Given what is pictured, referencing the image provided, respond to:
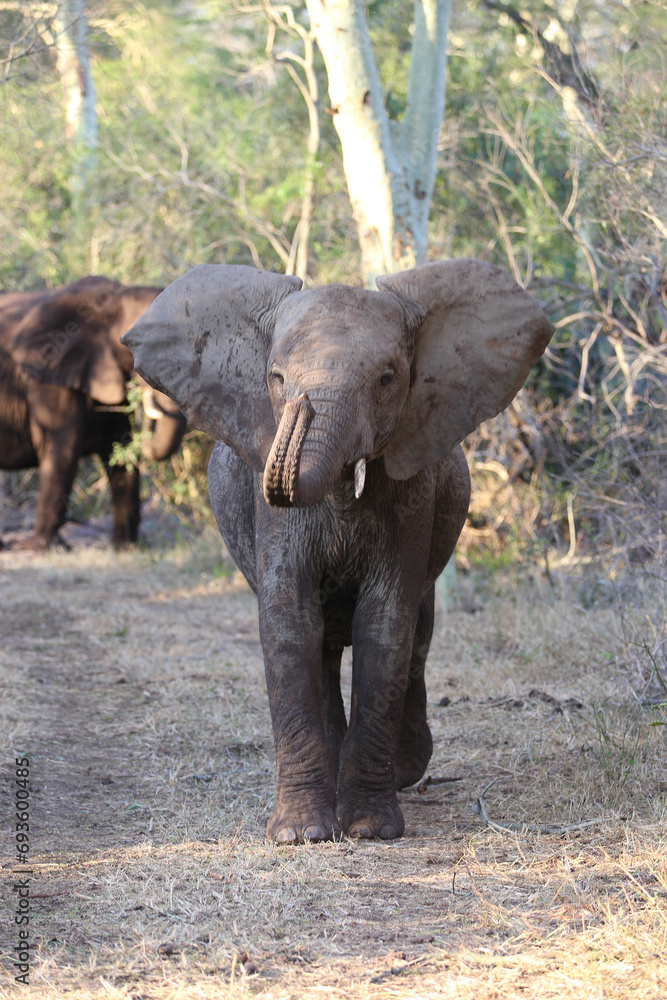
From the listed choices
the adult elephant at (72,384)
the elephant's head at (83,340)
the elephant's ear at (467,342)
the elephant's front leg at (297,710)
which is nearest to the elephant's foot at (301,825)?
the elephant's front leg at (297,710)

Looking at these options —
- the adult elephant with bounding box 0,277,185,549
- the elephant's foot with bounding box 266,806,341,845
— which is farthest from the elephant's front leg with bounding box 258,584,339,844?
the adult elephant with bounding box 0,277,185,549

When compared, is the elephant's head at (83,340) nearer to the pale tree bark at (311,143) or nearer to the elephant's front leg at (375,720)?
the pale tree bark at (311,143)

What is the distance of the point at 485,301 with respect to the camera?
415cm

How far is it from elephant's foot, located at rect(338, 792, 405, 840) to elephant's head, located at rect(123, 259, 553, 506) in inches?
46.7

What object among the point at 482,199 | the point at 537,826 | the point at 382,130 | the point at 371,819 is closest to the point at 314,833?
the point at 371,819

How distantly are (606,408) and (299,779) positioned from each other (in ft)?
19.8

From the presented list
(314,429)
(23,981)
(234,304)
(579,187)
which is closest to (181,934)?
(23,981)

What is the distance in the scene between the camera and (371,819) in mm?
4145

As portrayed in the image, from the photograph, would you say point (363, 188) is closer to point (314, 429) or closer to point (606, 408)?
point (606, 408)

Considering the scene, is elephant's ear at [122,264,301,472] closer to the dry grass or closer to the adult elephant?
the dry grass

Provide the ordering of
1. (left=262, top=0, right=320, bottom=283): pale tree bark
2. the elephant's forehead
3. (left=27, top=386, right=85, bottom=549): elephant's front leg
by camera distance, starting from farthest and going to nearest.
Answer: (left=27, top=386, right=85, bottom=549): elephant's front leg → (left=262, top=0, right=320, bottom=283): pale tree bark → the elephant's forehead

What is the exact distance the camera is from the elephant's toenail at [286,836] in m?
3.95

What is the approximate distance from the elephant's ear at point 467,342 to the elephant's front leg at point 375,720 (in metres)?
0.62

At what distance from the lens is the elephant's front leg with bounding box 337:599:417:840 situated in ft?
13.5
